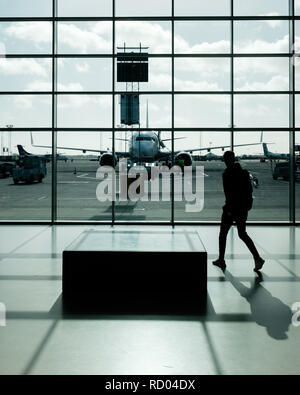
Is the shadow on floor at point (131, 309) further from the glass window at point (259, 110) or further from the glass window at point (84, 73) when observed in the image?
the glass window at point (84, 73)

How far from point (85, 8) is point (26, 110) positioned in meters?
3.04

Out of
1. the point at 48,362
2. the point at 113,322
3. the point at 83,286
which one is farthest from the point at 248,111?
the point at 48,362

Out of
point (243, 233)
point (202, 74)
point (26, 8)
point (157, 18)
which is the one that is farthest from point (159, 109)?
point (243, 233)

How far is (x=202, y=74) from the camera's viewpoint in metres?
10.7

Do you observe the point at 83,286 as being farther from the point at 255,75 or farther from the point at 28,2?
the point at 28,2

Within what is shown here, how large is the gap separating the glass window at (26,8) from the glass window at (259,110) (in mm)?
5400

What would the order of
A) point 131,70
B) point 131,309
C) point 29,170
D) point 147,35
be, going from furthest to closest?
point 29,170 → point 131,70 → point 147,35 → point 131,309

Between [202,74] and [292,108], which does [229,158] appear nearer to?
[202,74]

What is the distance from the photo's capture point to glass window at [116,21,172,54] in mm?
10789

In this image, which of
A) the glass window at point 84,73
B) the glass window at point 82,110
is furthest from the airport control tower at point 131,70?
the glass window at point 82,110

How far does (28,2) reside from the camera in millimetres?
11023

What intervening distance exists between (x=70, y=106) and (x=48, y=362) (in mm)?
8804
